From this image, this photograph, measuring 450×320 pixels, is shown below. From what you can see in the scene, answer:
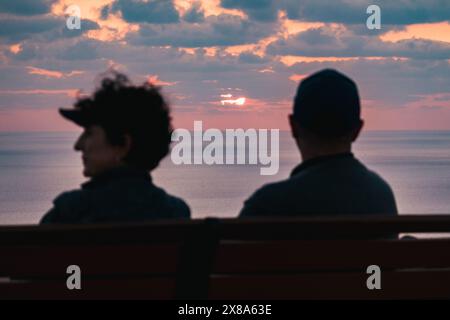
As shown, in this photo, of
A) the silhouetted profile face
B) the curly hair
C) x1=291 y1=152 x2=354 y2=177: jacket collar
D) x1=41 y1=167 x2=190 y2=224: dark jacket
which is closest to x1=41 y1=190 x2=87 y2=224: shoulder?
x1=41 y1=167 x2=190 y2=224: dark jacket

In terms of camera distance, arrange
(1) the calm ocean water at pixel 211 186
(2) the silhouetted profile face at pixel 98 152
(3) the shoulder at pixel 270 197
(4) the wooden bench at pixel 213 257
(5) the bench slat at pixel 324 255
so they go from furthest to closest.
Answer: (1) the calm ocean water at pixel 211 186
(2) the silhouetted profile face at pixel 98 152
(3) the shoulder at pixel 270 197
(5) the bench slat at pixel 324 255
(4) the wooden bench at pixel 213 257

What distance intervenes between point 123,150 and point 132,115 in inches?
6.0

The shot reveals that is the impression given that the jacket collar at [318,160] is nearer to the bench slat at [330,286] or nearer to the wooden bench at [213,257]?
the wooden bench at [213,257]

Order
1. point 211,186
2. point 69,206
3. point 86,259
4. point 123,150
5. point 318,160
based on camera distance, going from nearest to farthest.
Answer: point 86,259 < point 69,206 < point 318,160 < point 123,150 < point 211,186

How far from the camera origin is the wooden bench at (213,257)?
10.0 feet

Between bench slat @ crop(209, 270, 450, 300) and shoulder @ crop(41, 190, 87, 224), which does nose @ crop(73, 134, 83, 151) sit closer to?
shoulder @ crop(41, 190, 87, 224)

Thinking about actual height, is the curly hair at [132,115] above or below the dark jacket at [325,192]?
above

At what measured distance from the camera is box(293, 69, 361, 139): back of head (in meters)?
3.49

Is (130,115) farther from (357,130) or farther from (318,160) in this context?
(357,130)

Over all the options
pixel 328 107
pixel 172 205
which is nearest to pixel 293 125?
pixel 328 107

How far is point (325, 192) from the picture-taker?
3383 mm

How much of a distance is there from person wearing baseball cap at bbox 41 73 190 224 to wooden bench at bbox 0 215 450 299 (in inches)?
11.8

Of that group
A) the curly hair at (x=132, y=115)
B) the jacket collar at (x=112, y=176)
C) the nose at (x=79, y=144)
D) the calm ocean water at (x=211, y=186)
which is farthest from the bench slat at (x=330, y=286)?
the calm ocean water at (x=211, y=186)
